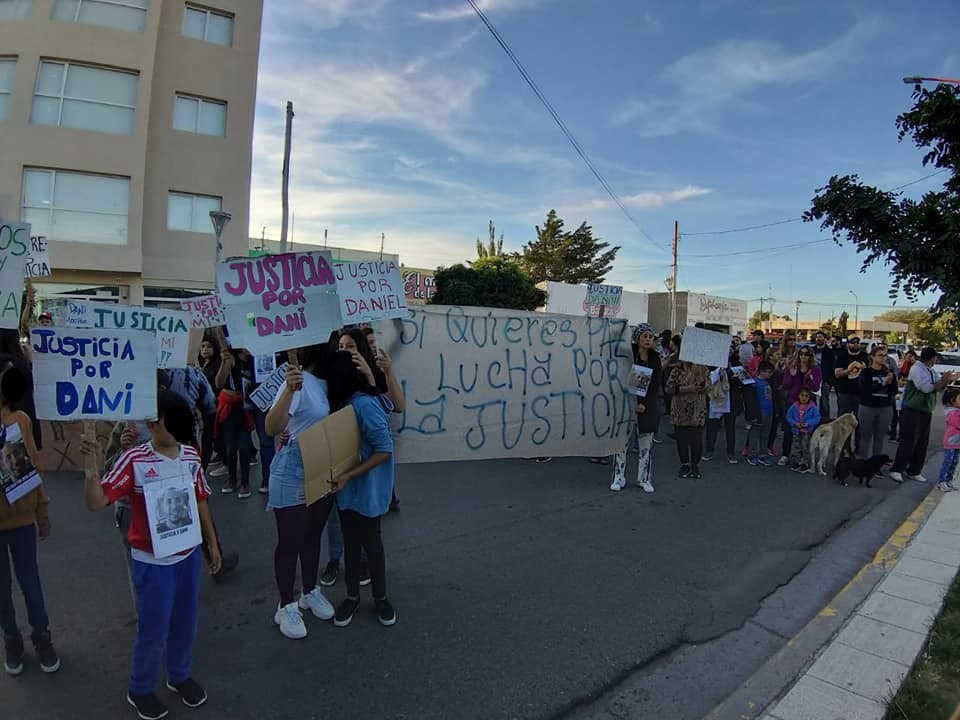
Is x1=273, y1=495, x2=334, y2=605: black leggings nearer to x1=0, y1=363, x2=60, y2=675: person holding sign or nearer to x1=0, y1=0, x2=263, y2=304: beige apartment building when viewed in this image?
x1=0, y1=363, x2=60, y2=675: person holding sign

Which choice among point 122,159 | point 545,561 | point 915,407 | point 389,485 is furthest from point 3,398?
point 122,159

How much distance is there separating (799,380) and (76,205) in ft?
65.9

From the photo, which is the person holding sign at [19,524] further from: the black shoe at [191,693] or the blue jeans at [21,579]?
the black shoe at [191,693]

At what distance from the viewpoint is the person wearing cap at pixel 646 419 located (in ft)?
22.7

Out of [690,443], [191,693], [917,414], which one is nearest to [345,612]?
[191,693]

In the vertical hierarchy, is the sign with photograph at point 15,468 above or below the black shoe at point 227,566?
above

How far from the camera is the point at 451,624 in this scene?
12.0 ft

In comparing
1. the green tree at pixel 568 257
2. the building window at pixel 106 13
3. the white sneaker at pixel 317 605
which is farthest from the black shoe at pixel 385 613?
the green tree at pixel 568 257

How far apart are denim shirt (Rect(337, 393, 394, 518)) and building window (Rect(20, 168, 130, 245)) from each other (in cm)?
1850

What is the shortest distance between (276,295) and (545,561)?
2.88 metres

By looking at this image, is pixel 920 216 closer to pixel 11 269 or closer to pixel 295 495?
pixel 295 495

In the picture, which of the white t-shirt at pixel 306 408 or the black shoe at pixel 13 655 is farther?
the white t-shirt at pixel 306 408

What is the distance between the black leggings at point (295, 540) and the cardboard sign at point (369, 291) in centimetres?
170

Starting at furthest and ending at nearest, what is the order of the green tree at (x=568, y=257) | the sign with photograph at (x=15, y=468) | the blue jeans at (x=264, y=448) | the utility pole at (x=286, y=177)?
the green tree at (x=568, y=257) < the utility pole at (x=286, y=177) < the blue jeans at (x=264, y=448) < the sign with photograph at (x=15, y=468)
